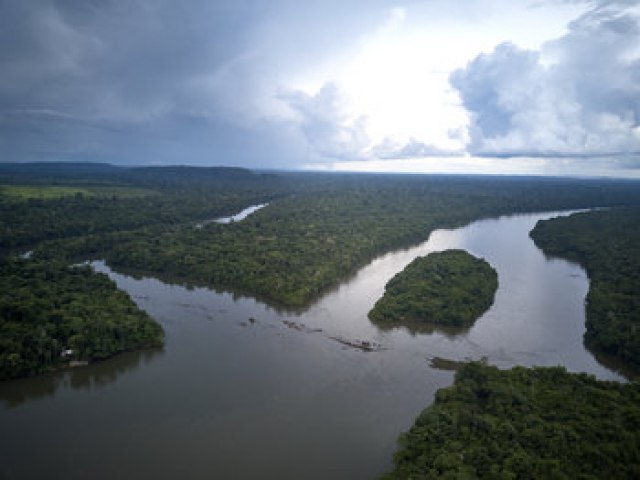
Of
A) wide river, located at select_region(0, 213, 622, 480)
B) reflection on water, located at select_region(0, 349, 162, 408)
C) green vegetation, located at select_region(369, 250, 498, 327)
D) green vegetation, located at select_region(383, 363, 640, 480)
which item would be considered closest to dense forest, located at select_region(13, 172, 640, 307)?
wide river, located at select_region(0, 213, 622, 480)

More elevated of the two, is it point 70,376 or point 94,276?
point 94,276

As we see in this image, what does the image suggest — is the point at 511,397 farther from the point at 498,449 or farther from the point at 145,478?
the point at 145,478

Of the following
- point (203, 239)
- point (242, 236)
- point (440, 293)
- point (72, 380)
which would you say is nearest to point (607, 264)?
point (440, 293)

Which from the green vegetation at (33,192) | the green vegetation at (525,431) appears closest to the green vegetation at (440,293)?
the green vegetation at (525,431)

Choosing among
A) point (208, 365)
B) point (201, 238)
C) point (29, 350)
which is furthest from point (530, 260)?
point (29, 350)

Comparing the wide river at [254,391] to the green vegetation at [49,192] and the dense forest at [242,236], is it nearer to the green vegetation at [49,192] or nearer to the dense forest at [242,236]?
the dense forest at [242,236]

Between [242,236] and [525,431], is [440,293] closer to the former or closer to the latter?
[525,431]

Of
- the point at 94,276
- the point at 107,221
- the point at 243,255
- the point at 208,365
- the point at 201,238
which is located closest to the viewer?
the point at 208,365
